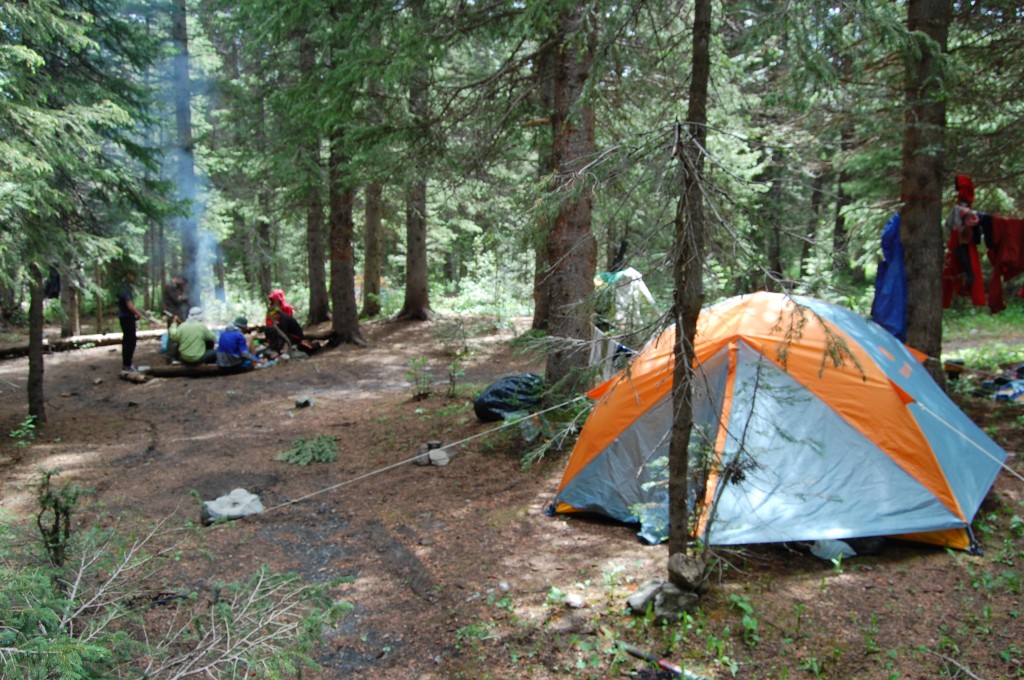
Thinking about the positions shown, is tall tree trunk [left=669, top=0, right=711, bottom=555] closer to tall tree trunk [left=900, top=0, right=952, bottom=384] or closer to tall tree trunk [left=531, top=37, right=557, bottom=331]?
tall tree trunk [left=531, top=37, right=557, bottom=331]

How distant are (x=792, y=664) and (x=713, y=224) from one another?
237 centimetres

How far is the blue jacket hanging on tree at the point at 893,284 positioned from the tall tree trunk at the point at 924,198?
0.06m

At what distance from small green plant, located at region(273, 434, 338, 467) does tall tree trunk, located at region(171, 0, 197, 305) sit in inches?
362

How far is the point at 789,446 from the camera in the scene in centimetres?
480

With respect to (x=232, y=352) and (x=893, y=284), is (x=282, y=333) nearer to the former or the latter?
(x=232, y=352)

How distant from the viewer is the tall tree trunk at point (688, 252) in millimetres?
3584

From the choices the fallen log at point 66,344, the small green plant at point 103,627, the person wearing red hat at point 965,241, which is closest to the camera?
the small green plant at point 103,627

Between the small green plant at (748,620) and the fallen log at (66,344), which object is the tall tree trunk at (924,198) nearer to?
the small green plant at (748,620)

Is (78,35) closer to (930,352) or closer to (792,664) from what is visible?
(792,664)

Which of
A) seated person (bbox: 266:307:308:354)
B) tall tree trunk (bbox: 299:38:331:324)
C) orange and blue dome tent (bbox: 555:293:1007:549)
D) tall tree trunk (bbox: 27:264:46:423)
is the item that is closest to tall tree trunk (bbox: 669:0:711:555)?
orange and blue dome tent (bbox: 555:293:1007:549)

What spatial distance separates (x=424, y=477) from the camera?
6613mm

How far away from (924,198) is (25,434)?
34.9 ft

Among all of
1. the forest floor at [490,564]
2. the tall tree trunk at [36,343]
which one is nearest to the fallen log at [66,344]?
the forest floor at [490,564]

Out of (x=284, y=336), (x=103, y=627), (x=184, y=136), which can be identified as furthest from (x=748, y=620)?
(x=184, y=136)
